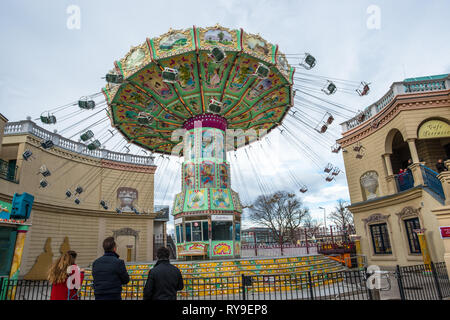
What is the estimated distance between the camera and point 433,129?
15.9m

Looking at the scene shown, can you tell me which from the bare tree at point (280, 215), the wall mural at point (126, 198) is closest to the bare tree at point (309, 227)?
the bare tree at point (280, 215)

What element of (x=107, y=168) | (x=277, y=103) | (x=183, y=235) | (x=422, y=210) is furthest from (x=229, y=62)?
(x=107, y=168)

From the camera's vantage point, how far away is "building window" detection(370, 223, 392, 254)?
17.8 m

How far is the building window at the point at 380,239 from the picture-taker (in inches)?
701

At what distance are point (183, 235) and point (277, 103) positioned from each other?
32.4 feet

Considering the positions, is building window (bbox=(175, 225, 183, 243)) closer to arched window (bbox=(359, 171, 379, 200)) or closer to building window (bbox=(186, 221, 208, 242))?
building window (bbox=(186, 221, 208, 242))

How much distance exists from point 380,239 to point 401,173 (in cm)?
442

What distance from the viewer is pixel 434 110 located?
1591 centimetres

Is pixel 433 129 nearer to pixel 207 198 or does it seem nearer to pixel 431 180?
pixel 431 180

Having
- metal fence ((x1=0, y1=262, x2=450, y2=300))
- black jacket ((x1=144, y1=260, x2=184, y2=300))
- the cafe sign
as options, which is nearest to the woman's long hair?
black jacket ((x1=144, y1=260, x2=184, y2=300))

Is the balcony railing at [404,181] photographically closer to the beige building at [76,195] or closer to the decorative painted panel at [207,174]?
the decorative painted panel at [207,174]

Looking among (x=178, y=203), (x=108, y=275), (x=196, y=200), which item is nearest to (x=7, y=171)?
(x=178, y=203)

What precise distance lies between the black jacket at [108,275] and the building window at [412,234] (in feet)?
53.9

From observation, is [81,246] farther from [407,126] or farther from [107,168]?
[407,126]
